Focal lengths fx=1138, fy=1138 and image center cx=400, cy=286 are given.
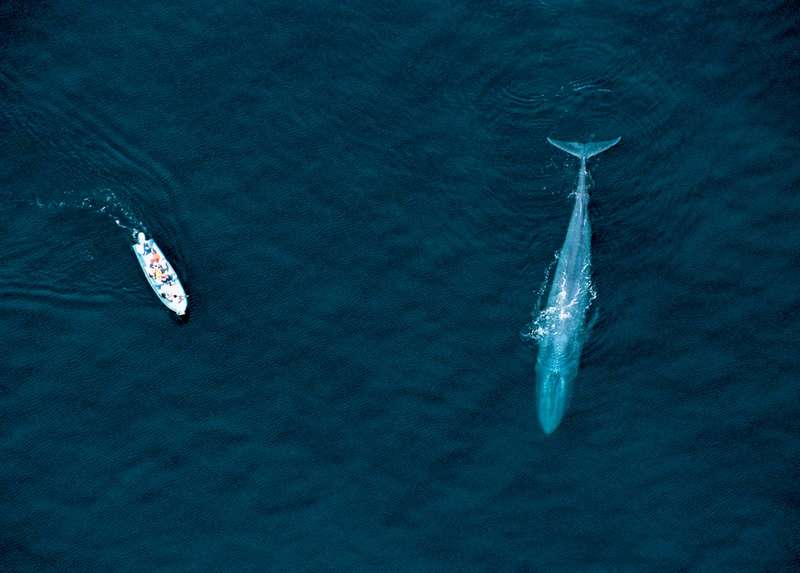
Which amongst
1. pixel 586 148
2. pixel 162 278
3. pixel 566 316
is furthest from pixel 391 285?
pixel 586 148

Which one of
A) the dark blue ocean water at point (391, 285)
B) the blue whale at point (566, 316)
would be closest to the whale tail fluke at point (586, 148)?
the blue whale at point (566, 316)

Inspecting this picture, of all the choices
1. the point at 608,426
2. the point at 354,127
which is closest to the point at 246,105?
the point at 354,127

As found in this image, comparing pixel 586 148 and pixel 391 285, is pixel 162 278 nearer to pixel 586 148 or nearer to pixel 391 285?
pixel 391 285

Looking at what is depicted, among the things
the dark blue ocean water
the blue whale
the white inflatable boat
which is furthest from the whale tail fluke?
the white inflatable boat

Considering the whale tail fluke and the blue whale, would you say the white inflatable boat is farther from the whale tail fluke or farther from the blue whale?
the whale tail fluke

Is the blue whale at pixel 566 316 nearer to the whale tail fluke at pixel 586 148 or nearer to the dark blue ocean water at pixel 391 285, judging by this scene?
the whale tail fluke at pixel 586 148

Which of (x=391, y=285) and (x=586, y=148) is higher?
(x=586, y=148)
